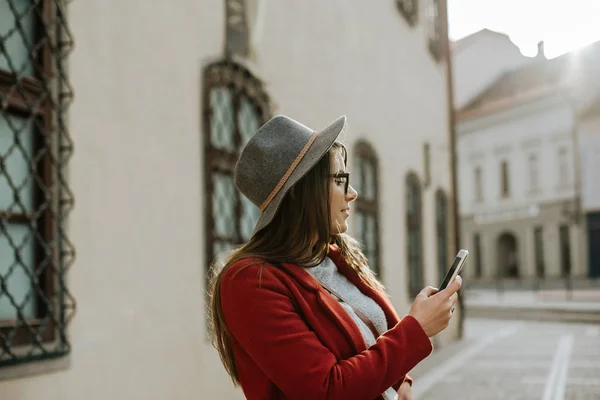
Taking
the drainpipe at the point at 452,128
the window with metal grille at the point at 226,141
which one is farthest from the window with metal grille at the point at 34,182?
the drainpipe at the point at 452,128

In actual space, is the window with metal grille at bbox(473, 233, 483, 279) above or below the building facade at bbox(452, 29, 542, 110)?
below

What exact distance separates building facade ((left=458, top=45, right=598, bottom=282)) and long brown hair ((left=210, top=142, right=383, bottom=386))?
105 feet

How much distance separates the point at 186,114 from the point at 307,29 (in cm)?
275

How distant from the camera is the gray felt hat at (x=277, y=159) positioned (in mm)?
1765

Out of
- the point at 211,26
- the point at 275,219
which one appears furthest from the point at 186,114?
the point at 275,219

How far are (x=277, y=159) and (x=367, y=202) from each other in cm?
759

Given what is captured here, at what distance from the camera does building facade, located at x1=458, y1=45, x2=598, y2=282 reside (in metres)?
33.7

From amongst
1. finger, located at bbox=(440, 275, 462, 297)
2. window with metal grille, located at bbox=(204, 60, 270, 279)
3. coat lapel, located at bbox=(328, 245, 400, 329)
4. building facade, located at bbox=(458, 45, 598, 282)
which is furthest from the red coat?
building facade, located at bbox=(458, 45, 598, 282)

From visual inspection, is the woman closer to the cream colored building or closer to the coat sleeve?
the coat sleeve

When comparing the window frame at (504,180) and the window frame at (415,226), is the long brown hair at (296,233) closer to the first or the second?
the window frame at (415,226)

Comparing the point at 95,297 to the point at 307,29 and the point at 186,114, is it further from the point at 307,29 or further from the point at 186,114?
the point at 307,29

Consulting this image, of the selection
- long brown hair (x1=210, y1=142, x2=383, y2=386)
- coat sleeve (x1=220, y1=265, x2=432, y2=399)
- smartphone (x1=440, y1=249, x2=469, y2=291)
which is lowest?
coat sleeve (x1=220, y1=265, x2=432, y2=399)

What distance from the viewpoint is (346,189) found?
186 cm

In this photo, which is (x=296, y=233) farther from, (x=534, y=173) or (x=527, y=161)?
(x=527, y=161)
